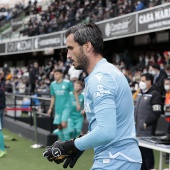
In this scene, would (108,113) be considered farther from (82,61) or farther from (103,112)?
(82,61)

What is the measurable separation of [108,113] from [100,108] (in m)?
0.06

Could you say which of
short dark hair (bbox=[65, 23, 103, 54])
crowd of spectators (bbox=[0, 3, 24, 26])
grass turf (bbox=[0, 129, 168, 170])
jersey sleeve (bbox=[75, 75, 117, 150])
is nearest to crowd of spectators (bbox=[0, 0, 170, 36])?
crowd of spectators (bbox=[0, 3, 24, 26])

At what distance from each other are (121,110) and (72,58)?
18.5 inches

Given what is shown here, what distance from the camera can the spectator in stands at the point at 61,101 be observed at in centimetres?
1010

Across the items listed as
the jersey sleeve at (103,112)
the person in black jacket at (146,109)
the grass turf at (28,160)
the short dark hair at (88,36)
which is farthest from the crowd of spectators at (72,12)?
the jersey sleeve at (103,112)

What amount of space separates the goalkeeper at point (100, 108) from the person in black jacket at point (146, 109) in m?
4.31

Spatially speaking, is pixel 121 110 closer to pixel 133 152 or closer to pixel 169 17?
pixel 133 152

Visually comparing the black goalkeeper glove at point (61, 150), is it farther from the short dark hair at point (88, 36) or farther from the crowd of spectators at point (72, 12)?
the crowd of spectators at point (72, 12)

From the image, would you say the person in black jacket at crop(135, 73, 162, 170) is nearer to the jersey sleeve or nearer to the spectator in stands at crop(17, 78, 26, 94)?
the jersey sleeve

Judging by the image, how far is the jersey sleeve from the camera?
2664 millimetres

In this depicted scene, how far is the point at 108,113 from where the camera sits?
8.75ft

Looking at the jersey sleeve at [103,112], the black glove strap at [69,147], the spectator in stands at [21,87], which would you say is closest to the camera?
the jersey sleeve at [103,112]

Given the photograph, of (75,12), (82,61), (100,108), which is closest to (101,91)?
(100,108)

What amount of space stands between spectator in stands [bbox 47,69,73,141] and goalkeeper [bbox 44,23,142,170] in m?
7.08
